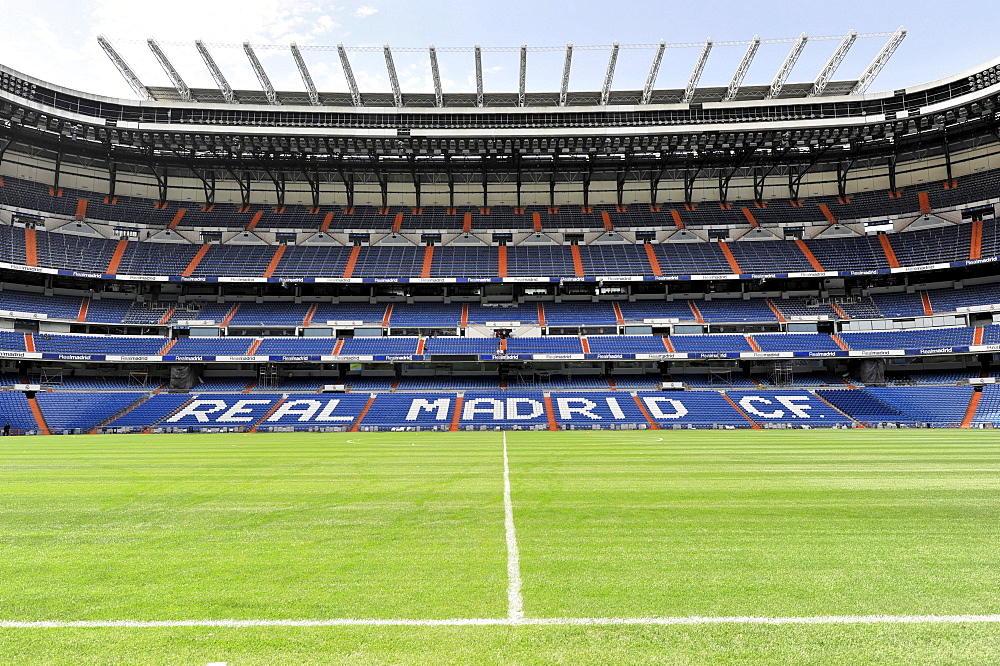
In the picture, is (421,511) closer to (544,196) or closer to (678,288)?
(678,288)

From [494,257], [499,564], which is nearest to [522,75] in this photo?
[494,257]

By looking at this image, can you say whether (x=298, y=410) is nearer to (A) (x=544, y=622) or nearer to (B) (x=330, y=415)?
(B) (x=330, y=415)

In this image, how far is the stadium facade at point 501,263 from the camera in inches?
1550

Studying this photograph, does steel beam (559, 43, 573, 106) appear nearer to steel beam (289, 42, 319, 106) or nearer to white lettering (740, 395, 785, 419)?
steel beam (289, 42, 319, 106)

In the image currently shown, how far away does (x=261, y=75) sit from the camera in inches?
1665

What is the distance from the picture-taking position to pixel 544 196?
5756 cm

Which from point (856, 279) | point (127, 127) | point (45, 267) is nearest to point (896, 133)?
point (856, 279)

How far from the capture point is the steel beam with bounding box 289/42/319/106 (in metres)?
39.2

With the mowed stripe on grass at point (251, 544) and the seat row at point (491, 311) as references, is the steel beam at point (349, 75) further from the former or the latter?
the mowed stripe on grass at point (251, 544)

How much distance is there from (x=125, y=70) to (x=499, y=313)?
35470 millimetres

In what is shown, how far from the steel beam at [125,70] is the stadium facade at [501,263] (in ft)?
4.51

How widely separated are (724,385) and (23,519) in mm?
42946

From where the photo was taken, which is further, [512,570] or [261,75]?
[261,75]

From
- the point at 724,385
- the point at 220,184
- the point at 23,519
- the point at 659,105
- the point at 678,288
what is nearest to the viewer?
the point at 23,519
